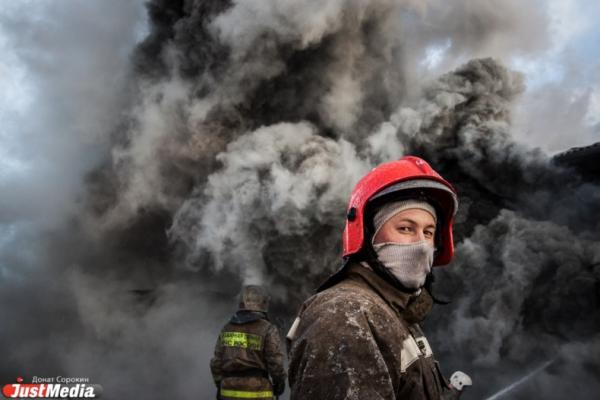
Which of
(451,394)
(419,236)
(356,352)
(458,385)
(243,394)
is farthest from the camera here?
(243,394)

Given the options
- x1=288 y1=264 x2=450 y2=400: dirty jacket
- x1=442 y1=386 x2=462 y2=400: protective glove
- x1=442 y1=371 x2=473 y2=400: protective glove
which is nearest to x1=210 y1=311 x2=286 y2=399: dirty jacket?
x1=442 y1=371 x2=473 y2=400: protective glove

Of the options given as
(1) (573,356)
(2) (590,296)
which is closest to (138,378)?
Result: (1) (573,356)

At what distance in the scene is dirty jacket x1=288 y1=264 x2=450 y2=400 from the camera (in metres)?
1.35

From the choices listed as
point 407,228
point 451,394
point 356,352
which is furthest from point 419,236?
point 451,394

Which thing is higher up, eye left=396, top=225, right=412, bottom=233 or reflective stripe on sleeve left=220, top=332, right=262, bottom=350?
reflective stripe on sleeve left=220, top=332, right=262, bottom=350

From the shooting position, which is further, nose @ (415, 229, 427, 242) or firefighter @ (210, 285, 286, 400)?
firefighter @ (210, 285, 286, 400)

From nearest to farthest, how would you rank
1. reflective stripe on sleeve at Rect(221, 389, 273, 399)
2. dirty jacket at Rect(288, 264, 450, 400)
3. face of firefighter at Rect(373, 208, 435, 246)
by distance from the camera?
dirty jacket at Rect(288, 264, 450, 400), face of firefighter at Rect(373, 208, 435, 246), reflective stripe on sleeve at Rect(221, 389, 273, 399)

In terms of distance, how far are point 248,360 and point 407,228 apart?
4.99 metres

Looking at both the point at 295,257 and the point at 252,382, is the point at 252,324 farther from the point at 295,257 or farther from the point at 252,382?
the point at 295,257

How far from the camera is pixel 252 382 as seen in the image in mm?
6277

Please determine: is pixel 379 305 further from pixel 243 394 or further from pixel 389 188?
pixel 243 394

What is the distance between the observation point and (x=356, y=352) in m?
1.39

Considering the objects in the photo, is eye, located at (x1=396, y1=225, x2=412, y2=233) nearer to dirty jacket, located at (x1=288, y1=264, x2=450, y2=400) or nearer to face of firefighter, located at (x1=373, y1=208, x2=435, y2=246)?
face of firefighter, located at (x1=373, y1=208, x2=435, y2=246)

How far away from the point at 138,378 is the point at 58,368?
405 centimetres
